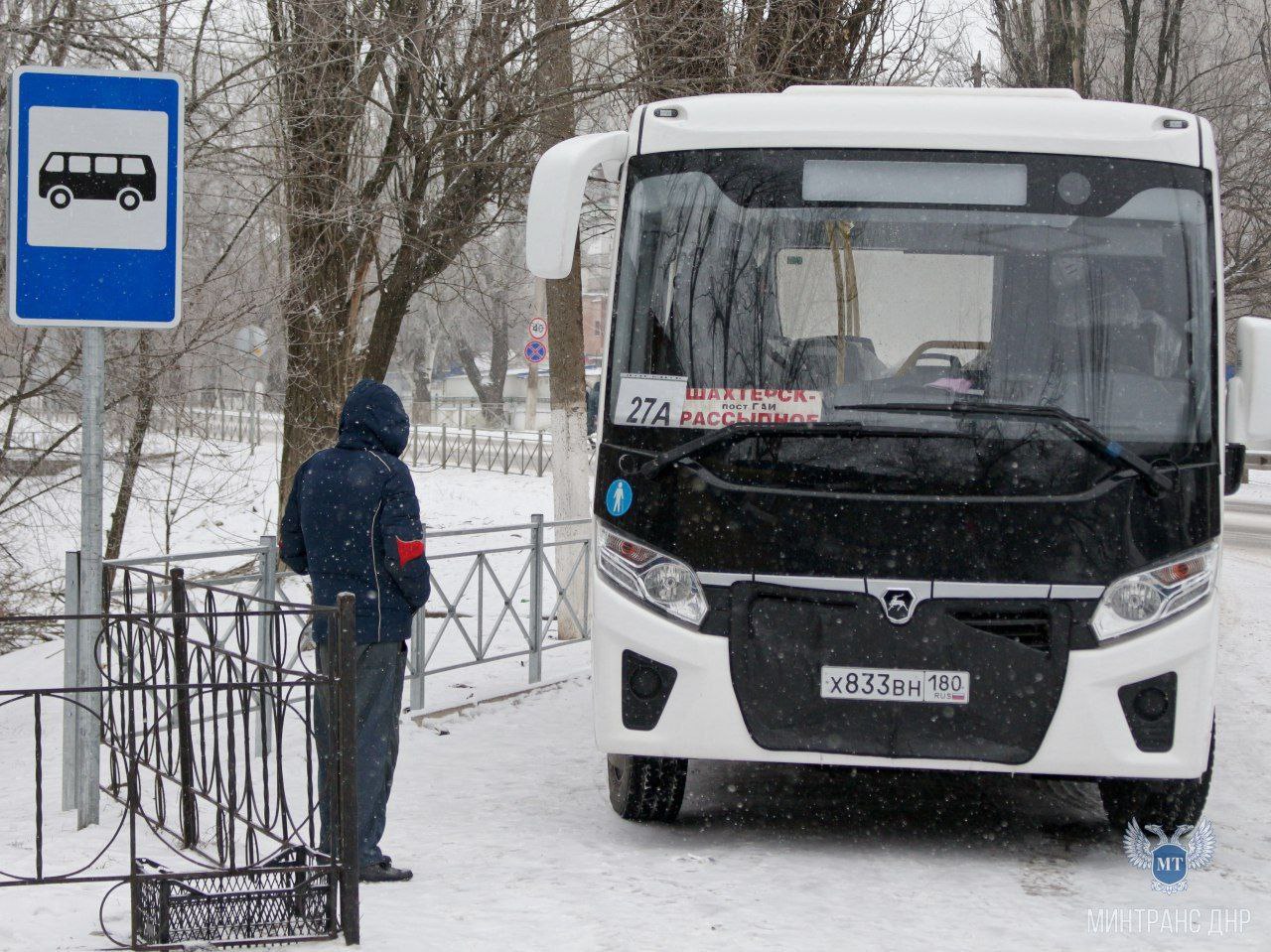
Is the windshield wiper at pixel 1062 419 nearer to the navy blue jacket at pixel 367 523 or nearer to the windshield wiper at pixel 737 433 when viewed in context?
the windshield wiper at pixel 737 433

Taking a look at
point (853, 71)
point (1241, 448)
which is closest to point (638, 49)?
point (853, 71)

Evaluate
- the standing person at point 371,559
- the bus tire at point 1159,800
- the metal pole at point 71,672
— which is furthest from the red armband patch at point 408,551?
the bus tire at point 1159,800

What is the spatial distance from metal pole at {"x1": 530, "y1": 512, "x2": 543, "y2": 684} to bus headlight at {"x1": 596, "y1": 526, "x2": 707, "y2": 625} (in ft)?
14.5

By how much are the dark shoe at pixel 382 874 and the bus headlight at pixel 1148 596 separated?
2571 mm

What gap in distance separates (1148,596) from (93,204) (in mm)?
4111

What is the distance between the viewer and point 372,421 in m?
5.20

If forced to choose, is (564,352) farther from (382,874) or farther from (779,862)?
(382,874)

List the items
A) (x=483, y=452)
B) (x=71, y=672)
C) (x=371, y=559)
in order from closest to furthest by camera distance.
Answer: (x=371, y=559) → (x=71, y=672) → (x=483, y=452)

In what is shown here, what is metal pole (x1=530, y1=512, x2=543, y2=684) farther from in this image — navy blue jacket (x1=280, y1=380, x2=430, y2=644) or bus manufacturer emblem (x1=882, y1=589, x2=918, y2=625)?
bus manufacturer emblem (x1=882, y1=589, x2=918, y2=625)

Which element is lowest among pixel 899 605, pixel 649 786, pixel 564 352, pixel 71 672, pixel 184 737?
pixel 649 786

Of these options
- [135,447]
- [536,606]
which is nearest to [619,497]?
[536,606]

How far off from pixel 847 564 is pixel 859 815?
63.6 inches

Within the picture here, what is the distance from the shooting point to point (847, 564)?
535 cm

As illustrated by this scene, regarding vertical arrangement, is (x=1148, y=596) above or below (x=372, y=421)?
below
